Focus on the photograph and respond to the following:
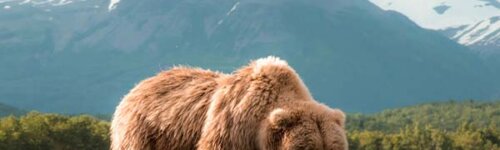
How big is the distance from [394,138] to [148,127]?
91.3 m

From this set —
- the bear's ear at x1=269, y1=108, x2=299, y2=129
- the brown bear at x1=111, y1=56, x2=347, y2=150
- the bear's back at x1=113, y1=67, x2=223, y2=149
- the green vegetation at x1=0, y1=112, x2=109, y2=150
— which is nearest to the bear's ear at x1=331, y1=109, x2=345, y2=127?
the brown bear at x1=111, y1=56, x2=347, y2=150

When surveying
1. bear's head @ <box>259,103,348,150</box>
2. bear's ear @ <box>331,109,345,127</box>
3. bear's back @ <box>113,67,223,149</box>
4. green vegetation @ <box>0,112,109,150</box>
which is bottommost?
bear's head @ <box>259,103,348,150</box>

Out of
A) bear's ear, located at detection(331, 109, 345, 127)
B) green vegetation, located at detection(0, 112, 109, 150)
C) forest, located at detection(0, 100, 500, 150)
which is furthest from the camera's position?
forest, located at detection(0, 100, 500, 150)

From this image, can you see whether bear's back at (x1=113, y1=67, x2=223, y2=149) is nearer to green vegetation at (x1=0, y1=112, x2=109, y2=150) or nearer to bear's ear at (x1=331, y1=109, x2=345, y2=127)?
bear's ear at (x1=331, y1=109, x2=345, y2=127)

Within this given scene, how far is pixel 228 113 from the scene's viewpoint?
22.7 feet

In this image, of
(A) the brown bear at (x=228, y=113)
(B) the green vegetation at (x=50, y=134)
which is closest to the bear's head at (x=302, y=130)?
(A) the brown bear at (x=228, y=113)

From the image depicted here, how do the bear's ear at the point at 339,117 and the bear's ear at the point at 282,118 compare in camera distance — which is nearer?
the bear's ear at the point at 282,118

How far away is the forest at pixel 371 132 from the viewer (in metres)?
60.5

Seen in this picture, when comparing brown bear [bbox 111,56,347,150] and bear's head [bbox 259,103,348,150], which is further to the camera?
brown bear [bbox 111,56,347,150]

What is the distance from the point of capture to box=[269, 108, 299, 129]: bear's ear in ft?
20.7

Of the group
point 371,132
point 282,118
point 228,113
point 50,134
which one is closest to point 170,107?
point 228,113

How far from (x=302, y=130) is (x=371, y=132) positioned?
98.8 meters

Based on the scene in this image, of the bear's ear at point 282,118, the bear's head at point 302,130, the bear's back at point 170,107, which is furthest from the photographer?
the bear's back at point 170,107

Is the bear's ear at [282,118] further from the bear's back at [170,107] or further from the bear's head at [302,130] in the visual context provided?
the bear's back at [170,107]
